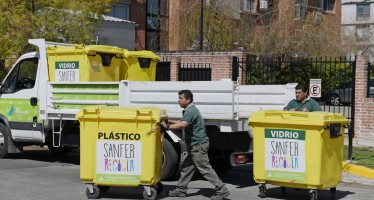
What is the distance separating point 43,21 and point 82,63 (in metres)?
5.97

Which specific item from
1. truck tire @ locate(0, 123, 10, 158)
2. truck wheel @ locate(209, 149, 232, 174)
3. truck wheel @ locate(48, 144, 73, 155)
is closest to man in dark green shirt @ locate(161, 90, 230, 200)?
truck wheel @ locate(209, 149, 232, 174)

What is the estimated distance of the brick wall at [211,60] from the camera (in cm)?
2353

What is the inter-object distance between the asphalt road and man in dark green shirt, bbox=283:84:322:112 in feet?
4.57

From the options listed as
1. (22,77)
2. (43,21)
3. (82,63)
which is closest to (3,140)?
(22,77)

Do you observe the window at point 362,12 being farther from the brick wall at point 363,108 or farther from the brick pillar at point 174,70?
the brick wall at point 363,108

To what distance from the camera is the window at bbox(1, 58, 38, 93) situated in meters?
13.9

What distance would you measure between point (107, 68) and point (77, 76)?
678 millimetres

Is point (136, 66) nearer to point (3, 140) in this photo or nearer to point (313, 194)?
point (3, 140)

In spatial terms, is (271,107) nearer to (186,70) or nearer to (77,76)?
(77,76)

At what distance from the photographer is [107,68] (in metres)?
13.7

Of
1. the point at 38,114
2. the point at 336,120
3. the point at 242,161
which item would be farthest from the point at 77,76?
the point at 336,120

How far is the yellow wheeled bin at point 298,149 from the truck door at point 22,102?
5.43 m

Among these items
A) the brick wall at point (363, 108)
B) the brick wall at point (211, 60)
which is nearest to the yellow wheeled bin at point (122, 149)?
the brick wall at point (363, 108)

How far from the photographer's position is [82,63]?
13.2 m
